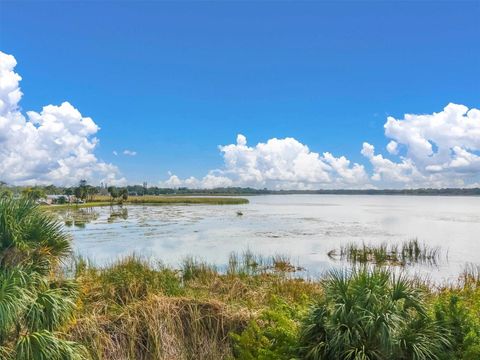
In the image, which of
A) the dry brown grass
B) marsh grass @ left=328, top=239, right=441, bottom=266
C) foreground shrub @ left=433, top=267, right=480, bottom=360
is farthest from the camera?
marsh grass @ left=328, top=239, right=441, bottom=266

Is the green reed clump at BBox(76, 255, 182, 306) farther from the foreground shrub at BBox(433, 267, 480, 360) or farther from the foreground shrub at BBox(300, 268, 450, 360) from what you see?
the foreground shrub at BBox(433, 267, 480, 360)

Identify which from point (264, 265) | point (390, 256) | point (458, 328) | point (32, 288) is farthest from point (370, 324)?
point (390, 256)

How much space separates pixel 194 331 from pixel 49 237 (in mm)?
2952

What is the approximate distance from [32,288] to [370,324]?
402 centimetres

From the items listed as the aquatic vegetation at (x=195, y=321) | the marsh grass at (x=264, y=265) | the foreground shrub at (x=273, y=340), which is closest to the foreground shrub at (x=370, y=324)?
the aquatic vegetation at (x=195, y=321)

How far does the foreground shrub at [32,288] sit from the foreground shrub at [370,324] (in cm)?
304

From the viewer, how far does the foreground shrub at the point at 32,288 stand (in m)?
4.32

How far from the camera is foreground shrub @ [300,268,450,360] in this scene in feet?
14.7

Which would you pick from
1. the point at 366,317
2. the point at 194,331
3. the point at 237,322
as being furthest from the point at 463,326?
the point at 194,331

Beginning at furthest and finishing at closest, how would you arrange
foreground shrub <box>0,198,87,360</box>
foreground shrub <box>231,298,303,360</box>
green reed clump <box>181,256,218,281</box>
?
1. green reed clump <box>181,256,218,281</box>
2. foreground shrub <box>231,298,303,360</box>
3. foreground shrub <box>0,198,87,360</box>

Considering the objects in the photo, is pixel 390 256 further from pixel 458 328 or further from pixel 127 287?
pixel 458 328

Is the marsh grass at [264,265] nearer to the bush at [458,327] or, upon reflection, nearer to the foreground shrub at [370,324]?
the foreground shrub at [370,324]

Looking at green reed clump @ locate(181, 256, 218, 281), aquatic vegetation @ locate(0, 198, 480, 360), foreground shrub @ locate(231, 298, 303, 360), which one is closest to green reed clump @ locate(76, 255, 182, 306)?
aquatic vegetation @ locate(0, 198, 480, 360)

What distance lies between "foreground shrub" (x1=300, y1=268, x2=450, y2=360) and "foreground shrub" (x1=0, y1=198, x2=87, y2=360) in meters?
3.04
